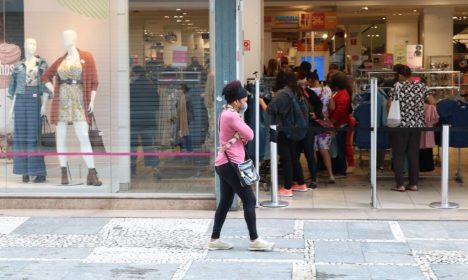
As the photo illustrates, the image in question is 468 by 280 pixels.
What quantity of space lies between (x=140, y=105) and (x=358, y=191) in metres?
3.30

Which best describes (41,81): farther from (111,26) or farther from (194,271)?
(194,271)

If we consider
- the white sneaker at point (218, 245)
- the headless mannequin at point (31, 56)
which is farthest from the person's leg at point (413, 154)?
the headless mannequin at point (31, 56)

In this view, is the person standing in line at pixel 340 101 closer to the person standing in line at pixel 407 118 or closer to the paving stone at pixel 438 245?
the person standing in line at pixel 407 118

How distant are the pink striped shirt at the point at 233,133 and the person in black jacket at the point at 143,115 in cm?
233

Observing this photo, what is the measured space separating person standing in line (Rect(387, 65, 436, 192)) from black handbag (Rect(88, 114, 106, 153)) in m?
3.87

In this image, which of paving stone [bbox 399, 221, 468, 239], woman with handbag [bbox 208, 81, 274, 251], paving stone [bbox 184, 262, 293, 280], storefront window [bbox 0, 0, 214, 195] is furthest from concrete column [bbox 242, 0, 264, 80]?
paving stone [bbox 184, 262, 293, 280]

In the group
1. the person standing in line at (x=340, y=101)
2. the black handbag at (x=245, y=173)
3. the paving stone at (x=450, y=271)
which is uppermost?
the person standing in line at (x=340, y=101)

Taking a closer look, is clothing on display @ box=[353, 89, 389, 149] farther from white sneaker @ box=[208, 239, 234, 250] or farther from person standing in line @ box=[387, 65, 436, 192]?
white sneaker @ box=[208, 239, 234, 250]

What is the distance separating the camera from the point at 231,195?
675cm

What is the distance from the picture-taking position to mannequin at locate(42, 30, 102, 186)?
8820 mm

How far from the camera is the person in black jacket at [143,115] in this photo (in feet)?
28.7

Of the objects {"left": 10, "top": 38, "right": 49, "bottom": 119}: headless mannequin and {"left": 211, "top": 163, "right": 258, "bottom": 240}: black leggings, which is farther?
{"left": 10, "top": 38, "right": 49, "bottom": 119}: headless mannequin

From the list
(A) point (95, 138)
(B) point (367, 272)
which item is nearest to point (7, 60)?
(A) point (95, 138)

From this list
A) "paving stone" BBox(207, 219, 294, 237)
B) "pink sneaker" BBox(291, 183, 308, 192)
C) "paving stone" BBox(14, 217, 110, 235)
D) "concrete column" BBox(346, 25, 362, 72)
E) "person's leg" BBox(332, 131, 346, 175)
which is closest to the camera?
"paving stone" BBox(207, 219, 294, 237)
